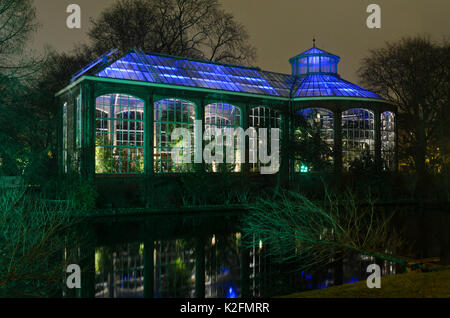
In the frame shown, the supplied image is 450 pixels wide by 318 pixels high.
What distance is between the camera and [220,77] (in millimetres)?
27688

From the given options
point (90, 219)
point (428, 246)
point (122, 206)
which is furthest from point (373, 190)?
point (90, 219)

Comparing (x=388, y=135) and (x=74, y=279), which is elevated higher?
(x=388, y=135)

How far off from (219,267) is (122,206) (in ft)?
37.7

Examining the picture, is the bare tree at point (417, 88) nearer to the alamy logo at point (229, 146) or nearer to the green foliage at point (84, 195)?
the alamy logo at point (229, 146)

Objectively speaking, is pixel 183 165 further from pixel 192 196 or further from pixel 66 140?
pixel 66 140

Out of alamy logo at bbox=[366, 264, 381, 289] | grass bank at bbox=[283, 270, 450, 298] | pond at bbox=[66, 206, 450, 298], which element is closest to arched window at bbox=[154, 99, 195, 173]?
pond at bbox=[66, 206, 450, 298]

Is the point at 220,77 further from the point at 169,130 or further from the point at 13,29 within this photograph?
the point at 13,29

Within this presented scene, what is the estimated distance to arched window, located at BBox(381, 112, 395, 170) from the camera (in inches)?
1208

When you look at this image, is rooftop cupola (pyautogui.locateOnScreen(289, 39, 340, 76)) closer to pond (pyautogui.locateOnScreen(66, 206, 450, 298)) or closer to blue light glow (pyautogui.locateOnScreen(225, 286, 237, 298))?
pond (pyautogui.locateOnScreen(66, 206, 450, 298))

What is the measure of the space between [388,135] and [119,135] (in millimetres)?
19237

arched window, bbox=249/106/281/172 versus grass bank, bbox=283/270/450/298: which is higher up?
arched window, bbox=249/106/281/172

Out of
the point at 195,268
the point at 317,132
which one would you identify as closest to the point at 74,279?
the point at 195,268

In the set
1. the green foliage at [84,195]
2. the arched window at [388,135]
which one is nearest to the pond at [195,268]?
the green foliage at [84,195]

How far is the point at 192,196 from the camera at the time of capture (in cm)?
2203
